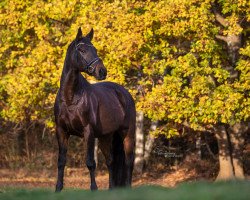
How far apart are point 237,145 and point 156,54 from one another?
4.95 meters

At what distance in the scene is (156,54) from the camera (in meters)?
28.5

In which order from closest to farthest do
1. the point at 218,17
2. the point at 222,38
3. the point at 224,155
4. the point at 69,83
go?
the point at 69,83, the point at 218,17, the point at 222,38, the point at 224,155

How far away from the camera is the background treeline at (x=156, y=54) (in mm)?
26016

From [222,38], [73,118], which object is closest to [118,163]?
[73,118]

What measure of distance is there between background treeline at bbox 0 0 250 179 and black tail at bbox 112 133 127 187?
9.20 metres

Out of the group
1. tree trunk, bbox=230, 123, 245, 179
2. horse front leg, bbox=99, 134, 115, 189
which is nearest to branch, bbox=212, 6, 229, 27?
tree trunk, bbox=230, 123, 245, 179

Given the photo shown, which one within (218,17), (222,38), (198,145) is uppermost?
(218,17)

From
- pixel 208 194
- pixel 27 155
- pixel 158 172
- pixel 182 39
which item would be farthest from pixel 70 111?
pixel 27 155

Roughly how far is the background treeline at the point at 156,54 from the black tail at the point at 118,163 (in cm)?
920

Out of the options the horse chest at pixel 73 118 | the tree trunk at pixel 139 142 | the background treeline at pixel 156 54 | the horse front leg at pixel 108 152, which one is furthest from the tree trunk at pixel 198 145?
the horse chest at pixel 73 118

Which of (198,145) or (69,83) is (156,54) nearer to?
(198,145)

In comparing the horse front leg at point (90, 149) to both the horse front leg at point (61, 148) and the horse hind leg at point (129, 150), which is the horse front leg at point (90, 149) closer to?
the horse front leg at point (61, 148)

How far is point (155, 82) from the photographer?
2927cm

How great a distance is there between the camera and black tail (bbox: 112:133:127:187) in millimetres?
16562
